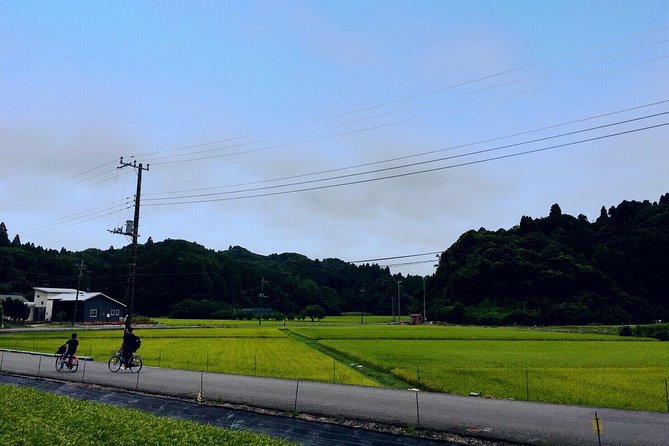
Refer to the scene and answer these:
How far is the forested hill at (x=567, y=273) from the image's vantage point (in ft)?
339

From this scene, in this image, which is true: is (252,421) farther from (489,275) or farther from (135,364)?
(489,275)

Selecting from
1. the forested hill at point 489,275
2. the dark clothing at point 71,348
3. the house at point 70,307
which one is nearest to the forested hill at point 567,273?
the forested hill at point 489,275

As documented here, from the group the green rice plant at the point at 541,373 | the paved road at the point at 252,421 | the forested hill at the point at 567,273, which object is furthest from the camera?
the forested hill at the point at 567,273

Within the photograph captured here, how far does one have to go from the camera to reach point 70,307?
90125 millimetres

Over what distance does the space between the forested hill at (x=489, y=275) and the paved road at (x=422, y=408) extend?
300ft

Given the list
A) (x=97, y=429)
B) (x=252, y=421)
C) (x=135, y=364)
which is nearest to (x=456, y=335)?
(x=135, y=364)

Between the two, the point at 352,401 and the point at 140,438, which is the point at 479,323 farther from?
the point at 140,438

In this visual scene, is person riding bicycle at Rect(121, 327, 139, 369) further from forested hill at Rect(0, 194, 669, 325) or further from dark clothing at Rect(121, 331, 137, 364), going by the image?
forested hill at Rect(0, 194, 669, 325)

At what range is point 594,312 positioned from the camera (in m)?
100

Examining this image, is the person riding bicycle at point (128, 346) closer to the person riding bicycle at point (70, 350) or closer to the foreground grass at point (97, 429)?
the person riding bicycle at point (70, 350)

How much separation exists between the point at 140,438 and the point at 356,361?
23506 millimetres

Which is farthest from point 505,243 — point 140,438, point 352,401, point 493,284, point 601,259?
point 140,438

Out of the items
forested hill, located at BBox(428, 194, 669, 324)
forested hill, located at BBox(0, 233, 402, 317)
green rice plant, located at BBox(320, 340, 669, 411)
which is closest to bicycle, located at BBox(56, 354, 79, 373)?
green rice plant, located at BBox(320, 340, 669, 411)

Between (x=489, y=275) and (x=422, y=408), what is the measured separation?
346 feet
